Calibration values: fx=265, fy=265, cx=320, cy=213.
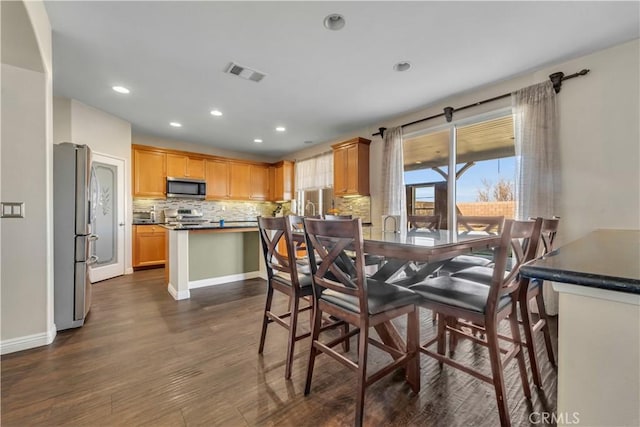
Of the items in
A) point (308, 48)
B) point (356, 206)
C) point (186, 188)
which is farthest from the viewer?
point (186, 188)

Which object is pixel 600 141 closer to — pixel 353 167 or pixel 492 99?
pixel 492 99

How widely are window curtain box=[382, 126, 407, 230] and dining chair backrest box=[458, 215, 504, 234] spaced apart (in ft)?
4.19

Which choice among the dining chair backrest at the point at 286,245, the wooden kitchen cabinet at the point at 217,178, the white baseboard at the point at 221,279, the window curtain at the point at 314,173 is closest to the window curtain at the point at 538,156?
the dining chair backrest at the point at 286,245

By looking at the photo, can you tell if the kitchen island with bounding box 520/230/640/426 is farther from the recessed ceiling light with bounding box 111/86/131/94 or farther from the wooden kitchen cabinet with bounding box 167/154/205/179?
the wooden kitchen cabinet with bounding box 167/154/205/179

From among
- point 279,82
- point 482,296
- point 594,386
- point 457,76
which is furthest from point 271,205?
point 594,386

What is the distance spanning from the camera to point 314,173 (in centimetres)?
602

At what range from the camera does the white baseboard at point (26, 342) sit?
2027mm

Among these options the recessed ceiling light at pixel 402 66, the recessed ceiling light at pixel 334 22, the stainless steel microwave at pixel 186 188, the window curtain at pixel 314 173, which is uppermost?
the recessed ceiling light at pixel 402 66

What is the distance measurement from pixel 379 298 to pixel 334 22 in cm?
213

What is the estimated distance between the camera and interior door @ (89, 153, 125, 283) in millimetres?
4164

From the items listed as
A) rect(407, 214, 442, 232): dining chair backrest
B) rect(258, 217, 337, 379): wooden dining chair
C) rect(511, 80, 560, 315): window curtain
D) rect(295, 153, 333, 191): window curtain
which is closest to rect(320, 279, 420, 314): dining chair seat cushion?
rect(258, 217, 337, 379): wooden dining chair

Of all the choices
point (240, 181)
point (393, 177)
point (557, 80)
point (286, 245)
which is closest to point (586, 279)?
point (286, 245)

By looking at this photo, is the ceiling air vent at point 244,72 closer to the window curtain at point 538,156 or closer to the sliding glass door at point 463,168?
the sliding glass door at point 463,168

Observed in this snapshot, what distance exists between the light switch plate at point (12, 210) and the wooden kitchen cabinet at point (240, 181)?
14.4ft
